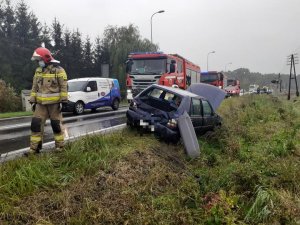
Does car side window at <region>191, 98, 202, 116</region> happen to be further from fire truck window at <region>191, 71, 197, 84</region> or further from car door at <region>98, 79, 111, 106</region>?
fire truck window at <region>191, 71, 197, 84</region>

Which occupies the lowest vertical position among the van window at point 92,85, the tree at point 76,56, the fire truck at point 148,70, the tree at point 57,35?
the van window at point 92,85

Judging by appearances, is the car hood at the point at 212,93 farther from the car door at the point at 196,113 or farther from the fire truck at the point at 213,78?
the fire truck at the point at 213,78

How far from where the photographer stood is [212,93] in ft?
43.5

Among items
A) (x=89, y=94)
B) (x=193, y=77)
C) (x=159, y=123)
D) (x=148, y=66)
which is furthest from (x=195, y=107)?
(x=193, y=77)

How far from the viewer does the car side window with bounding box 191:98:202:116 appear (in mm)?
9680

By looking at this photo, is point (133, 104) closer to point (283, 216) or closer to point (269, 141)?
point (269, 141)

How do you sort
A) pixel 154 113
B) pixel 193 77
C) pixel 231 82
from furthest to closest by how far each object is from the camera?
pixel 231 82 < pixel 193 77 < pixel 154 113

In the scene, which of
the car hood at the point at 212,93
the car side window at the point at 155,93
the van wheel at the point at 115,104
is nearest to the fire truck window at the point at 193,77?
the van wheel at the point at 115,104

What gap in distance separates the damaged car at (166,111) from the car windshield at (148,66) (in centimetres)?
820

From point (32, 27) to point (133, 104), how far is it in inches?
1914

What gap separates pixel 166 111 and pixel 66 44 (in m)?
45.1

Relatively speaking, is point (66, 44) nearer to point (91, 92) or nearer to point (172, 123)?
point (91, 92)

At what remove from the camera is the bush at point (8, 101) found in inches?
858

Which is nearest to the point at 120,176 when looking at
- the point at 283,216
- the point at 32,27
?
the point at 283,216
